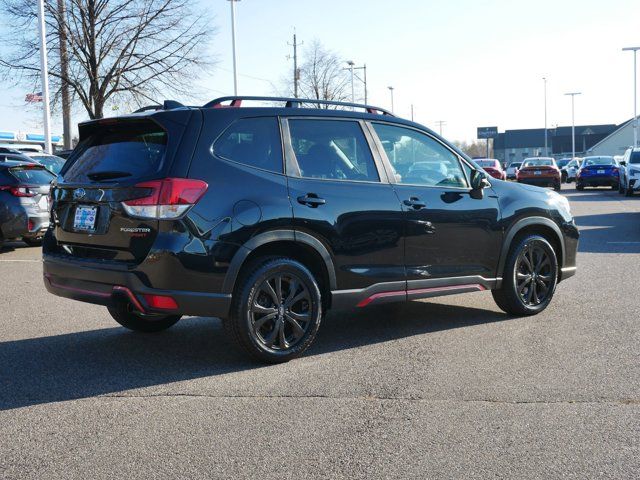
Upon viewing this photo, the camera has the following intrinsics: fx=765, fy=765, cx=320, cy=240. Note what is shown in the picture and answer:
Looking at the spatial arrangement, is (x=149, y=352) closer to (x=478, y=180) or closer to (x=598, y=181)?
(x=478, y=180)

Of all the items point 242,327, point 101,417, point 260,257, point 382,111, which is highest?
point 382,111

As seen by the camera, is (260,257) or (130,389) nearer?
(130,389)

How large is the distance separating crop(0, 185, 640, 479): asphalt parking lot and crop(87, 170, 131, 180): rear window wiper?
4.38 feet

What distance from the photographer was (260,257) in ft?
17.5

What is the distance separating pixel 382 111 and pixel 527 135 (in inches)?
5598

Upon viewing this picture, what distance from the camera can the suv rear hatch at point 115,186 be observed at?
5.02m

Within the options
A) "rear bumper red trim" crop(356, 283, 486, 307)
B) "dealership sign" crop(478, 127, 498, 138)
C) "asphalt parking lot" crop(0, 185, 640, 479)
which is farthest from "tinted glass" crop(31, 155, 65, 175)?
"dealership sign" crop(478, 127, 498, 138)

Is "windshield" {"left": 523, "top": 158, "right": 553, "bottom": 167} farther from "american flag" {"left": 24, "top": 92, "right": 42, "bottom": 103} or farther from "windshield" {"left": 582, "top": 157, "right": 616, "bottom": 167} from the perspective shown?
"american flag" {"left": 24, "top": 92, "right": 42, "bottom": 103}

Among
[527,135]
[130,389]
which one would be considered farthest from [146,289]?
[527,135]

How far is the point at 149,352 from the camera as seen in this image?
5.86 m

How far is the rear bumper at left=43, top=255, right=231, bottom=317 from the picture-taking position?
500 cm

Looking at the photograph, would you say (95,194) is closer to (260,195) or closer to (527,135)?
(260,195)

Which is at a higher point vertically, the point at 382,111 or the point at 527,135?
the point at 527,135

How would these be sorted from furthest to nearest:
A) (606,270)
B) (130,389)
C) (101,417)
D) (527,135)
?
(527,135)
(606,270)
(130,389)
(101,417)
